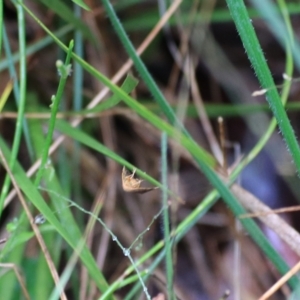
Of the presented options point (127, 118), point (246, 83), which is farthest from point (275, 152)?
point (127, 118)

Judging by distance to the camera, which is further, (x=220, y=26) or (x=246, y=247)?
(x=220, y=26)

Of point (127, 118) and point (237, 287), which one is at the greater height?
point (127, 118)

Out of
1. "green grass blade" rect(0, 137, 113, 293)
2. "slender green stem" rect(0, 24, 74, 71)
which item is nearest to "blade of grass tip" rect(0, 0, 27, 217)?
"green grass blade" rect(0, 137, 113, 293)

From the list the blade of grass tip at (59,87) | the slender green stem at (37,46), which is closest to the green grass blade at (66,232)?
the blade of grass tip at (59,87)

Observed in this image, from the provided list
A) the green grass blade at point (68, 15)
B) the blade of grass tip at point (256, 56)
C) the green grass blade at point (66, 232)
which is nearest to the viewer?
the blade of grass tip at point (256, 56)

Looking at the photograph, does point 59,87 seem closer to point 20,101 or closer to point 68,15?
point 20,101

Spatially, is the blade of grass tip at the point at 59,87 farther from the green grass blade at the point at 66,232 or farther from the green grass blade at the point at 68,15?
the green grass blade at the point at 68,15

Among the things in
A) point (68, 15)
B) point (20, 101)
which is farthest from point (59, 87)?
point (68, 15)

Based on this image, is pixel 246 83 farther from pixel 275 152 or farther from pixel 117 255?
pixel 117 255
